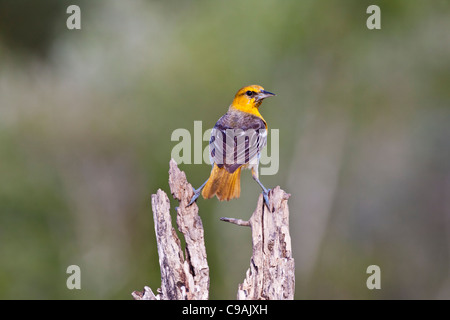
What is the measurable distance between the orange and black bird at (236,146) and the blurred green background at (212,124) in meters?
2.76

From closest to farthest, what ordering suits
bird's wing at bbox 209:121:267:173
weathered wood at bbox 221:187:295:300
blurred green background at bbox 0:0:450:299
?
weathered wood at bbox 221:187:295:300
bird's wing at bbox 209:121:267:173
blurred green background at bbox 0:0:450:299

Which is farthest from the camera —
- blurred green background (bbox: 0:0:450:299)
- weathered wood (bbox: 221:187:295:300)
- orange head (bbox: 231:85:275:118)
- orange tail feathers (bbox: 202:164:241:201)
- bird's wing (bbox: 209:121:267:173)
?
blurred green background (bbox: 0:0:450:299)

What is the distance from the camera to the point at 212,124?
9414 millimetres

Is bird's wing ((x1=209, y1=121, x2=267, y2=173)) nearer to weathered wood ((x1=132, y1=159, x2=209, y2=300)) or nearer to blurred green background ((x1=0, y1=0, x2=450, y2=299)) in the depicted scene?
weathered wood ((x1=132, y1=159, x2=209, y2=300))

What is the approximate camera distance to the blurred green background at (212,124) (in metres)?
9.37

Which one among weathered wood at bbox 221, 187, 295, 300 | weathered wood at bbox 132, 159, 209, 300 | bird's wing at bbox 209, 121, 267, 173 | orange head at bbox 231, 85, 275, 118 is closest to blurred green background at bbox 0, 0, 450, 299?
orange head at bbox 231, 85, 275, 118

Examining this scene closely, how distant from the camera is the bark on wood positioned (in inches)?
175

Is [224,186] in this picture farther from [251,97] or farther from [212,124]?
[212,124]

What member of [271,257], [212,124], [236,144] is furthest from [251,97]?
[212,124]

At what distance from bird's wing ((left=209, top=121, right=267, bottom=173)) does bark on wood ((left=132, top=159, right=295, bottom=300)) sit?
0.66 meters

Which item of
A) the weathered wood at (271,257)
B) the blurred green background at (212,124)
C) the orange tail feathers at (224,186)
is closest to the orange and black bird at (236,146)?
the orange tail feathers at (224,186)

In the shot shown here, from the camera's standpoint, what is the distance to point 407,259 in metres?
11.1

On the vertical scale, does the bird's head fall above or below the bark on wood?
above

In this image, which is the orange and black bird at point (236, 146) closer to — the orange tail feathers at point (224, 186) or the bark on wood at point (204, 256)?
the orange tail feathers at point (224, 186)
